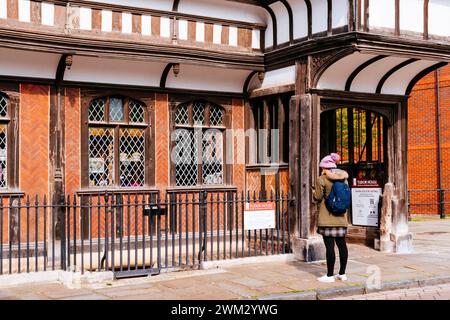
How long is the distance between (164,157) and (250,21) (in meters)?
3.42

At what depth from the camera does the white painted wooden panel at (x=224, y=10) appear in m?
11.6

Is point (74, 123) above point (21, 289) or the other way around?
above

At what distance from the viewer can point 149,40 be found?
11070 mm

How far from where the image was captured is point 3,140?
10.5 m

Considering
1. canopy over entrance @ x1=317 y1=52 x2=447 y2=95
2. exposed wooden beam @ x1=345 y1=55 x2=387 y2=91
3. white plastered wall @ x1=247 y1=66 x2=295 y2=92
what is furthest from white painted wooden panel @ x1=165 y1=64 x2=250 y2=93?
exposed wooden beam @ x1=345 y1=55 x2=387 y2=91

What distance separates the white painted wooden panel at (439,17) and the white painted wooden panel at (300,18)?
235 cm

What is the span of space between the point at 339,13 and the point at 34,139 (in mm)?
6004

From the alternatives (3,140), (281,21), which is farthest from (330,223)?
(3,140)
